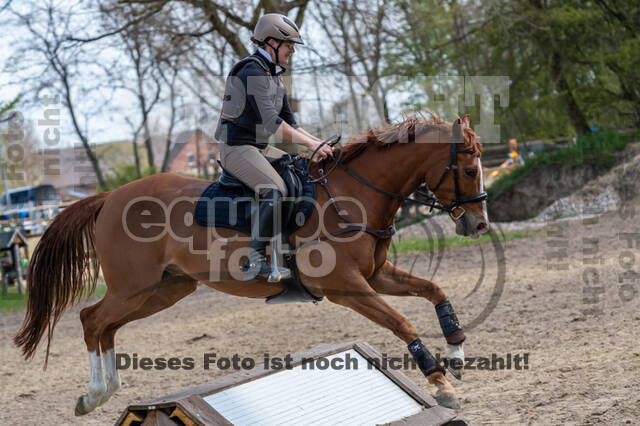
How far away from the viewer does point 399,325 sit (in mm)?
3961

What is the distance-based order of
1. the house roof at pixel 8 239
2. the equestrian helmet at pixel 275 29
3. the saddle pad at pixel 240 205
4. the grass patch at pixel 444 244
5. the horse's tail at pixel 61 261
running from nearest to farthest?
the equestrian helmet at pixel 275 29 < the saddle pad at pixel 240 205 < the horse's tail at pixel 61 261 < the house roof at pixel 8 239 < the grass patch at pixel 444 244

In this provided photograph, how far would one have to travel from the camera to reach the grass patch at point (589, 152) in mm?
16547

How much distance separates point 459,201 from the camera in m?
4.25

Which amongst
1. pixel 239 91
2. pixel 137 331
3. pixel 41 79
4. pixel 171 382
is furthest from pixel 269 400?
pixel 41 79

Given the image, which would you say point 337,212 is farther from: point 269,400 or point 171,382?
point 171,382

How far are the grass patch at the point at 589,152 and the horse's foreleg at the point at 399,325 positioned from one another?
1462 centimetres

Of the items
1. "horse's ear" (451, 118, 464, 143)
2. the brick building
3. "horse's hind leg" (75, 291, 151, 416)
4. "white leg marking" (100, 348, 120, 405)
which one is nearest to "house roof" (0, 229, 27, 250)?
"horse's hind leg" (75, 291, 151, 416)

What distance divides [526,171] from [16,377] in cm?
1525

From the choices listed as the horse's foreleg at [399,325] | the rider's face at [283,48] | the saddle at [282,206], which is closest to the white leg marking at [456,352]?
the horse's foreleg at [399,325]

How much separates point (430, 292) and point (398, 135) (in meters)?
1.20

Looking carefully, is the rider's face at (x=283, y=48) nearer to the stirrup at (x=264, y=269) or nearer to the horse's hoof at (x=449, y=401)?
the stirrup at (x=264, y=269)

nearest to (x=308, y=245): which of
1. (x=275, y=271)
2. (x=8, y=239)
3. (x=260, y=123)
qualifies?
(x=275, y=271)

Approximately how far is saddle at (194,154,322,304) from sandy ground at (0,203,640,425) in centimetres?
169

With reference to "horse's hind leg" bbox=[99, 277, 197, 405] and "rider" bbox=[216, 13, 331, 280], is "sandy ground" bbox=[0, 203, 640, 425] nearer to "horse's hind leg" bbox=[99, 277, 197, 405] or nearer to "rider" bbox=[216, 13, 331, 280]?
"horse's hind leg" bbox=[99, 277, 197, 405]
